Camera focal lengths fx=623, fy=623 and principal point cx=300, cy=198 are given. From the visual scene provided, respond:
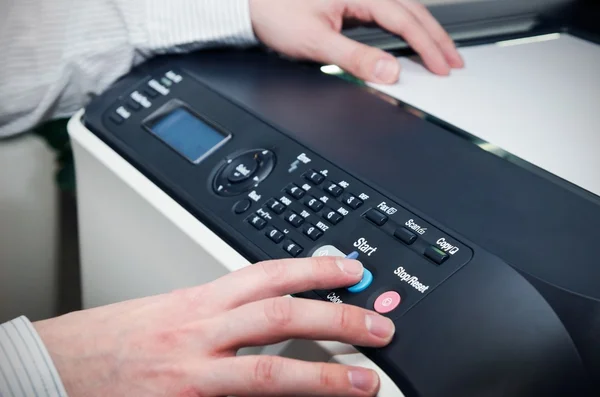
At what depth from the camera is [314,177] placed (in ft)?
1.49

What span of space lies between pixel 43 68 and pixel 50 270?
0.30 m

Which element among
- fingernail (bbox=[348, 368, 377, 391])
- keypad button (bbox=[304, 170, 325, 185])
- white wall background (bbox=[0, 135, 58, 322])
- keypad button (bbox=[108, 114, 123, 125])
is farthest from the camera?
white wall background (bbox=[0, 135, 58, 322])

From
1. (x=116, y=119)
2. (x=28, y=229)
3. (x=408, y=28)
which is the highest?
(x=408, y=28)

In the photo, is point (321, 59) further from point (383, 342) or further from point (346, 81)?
point (383, 342)

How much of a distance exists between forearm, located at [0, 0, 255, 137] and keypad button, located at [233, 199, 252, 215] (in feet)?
0.76

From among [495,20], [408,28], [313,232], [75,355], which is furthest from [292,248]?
[495,20]

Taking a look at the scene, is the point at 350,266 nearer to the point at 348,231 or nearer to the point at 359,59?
the point at 348,231

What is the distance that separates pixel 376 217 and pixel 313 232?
0.14 ft

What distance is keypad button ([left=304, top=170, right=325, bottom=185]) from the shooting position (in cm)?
45

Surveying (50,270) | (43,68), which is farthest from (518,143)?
(50,270)

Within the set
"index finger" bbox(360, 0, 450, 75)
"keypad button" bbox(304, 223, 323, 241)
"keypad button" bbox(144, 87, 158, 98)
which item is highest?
"index finger" bbox(360, 0, 450, 75)

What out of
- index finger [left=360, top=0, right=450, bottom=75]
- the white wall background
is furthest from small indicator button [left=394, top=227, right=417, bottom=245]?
the white wall background

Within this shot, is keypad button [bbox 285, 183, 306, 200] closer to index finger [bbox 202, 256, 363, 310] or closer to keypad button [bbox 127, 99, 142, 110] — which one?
index finger [bbox 202, 256, 363, 310]

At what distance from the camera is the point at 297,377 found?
361mm
